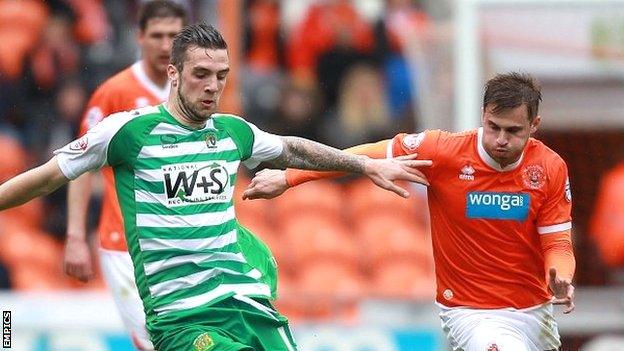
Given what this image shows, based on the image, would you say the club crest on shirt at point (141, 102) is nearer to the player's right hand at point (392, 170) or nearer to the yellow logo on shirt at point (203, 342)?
the player's right hand at point (392, 170)

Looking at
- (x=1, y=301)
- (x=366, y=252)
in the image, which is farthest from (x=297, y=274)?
(x=1, y=301)

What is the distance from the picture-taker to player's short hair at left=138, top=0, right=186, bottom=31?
8.76 meters

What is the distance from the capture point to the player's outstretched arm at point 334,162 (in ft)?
24.4

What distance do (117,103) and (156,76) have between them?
26cm

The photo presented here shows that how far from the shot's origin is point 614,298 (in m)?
12.9

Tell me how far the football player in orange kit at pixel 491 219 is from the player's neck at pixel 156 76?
1433 mm

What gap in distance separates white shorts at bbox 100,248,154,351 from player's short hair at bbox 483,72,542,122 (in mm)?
2357

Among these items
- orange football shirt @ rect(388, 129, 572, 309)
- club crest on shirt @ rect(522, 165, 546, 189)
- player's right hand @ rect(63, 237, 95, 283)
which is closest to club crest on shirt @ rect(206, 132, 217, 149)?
orange football shirt @ rect(388, 129, 572, 309)

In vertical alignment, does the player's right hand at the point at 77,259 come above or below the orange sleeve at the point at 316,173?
below

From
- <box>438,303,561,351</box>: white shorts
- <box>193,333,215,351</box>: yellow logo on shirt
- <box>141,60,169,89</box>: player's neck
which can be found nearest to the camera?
<box>193,333,215,351</box>: yellow logo on shirt

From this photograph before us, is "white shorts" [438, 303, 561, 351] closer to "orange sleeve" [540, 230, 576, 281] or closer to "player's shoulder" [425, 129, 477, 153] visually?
"orange sleeve" [540, 230, 576, 281]

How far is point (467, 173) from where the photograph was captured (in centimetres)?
767

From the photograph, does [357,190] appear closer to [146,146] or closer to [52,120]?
[52,120]

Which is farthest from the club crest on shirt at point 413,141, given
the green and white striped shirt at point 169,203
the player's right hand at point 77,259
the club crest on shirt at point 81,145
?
the player's right hand at point 77,259
